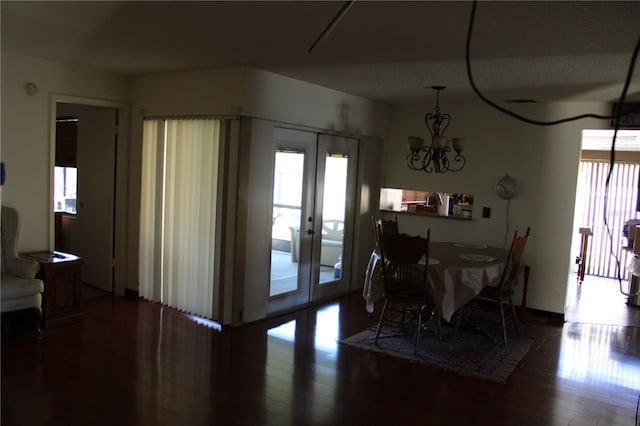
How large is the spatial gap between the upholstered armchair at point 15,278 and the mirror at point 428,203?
409 centimetres

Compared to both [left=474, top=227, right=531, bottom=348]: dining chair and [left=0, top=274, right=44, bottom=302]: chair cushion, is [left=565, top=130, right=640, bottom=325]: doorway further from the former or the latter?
[left=0, top=274, right=44, bottom=302]: chair cushion

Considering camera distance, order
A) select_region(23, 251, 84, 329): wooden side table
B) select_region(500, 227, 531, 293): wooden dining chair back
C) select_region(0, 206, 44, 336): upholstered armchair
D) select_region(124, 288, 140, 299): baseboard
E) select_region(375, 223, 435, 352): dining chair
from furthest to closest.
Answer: select_region(124, 288, 140, 299): baseboard
select_region(500, 227, 531, 293): wooden dining chair back
select_region(23, 251, 84, 329): wooden side table
select_region(375, 223, 435, 352): dining chair
select_region(0, 206, 44, 336): upholstered armchair

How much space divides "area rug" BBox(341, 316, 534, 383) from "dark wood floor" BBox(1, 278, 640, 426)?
4.5 inches

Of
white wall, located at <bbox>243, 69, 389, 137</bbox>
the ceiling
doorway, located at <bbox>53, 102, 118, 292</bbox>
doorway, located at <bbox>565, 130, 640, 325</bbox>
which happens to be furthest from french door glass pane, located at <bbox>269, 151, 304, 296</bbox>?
doorway, located at <bbox>565, 130, 640, 325</bbox>

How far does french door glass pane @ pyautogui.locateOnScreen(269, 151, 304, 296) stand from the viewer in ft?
17.0

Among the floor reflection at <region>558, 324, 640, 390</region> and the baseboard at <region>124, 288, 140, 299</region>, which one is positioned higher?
the baseboard at <region>124, 288, 140, 299</region>

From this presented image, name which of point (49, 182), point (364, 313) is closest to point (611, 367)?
point (364, 313)

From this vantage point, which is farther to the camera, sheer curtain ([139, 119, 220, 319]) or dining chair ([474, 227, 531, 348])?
sheer curtain ([139, 119, 220, 319])

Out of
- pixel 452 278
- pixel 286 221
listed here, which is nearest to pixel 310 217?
pixel 286 221

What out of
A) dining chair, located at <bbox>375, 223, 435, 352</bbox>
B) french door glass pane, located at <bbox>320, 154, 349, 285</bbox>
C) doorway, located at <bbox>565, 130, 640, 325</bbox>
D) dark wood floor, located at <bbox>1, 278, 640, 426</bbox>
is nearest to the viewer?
dark wood floor, located at <bbox>1, 278, 640, 426</bbox>

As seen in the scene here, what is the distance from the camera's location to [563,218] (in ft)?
18.5

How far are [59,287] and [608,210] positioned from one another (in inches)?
317

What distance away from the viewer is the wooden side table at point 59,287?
4.43 meters

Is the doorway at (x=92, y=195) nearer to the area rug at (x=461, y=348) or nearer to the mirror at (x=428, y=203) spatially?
the area rug at (x=461, y=348)
